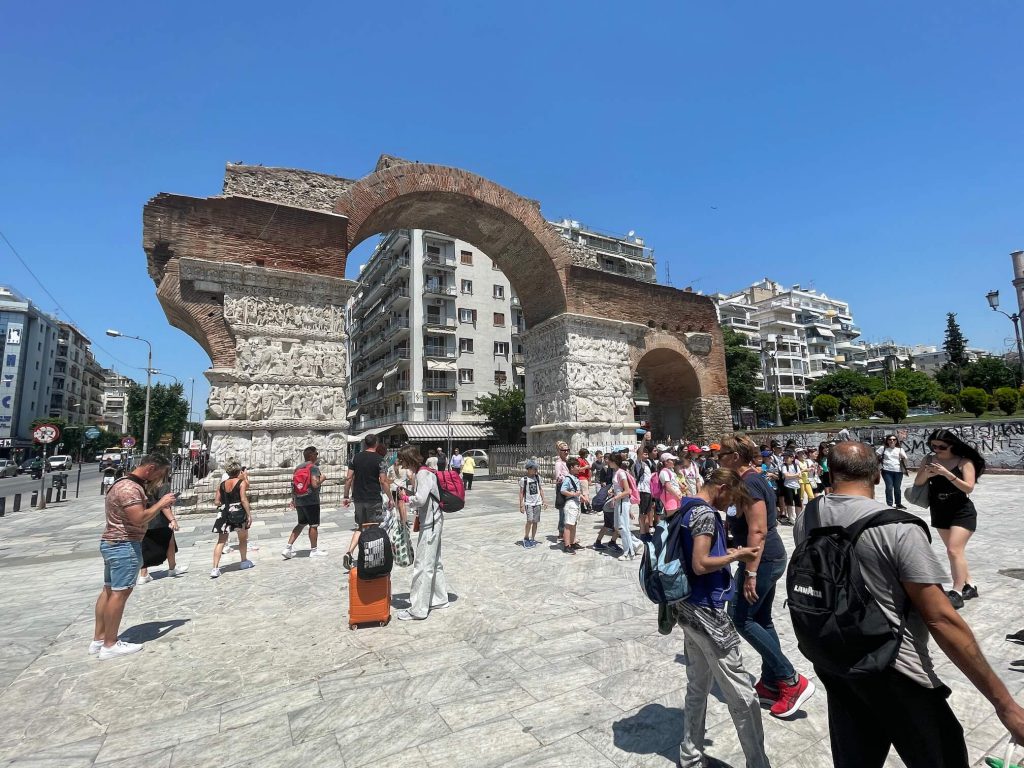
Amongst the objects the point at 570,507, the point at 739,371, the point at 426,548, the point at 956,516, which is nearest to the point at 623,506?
the point at 570,507

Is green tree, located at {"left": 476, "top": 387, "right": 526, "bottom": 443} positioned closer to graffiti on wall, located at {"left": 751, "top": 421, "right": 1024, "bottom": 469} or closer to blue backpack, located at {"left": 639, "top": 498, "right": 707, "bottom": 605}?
graffiti on wall, located at {"left": 751, "top": 421, "right": 1024, "bottom": 469}

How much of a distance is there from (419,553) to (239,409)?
8.93 m

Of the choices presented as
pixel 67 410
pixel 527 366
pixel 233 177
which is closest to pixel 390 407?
pixel 527 366

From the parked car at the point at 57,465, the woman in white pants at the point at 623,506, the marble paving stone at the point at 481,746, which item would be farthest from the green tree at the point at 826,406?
the parked car at the point at 57,465

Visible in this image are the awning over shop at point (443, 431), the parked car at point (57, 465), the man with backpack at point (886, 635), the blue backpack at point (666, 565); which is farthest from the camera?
the parked car at point (57, 465)

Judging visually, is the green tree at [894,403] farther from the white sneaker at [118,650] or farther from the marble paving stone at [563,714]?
the white sneaker at [118,650]

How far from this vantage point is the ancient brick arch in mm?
14336

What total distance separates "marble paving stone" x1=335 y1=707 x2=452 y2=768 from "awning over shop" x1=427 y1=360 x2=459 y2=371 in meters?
34.0

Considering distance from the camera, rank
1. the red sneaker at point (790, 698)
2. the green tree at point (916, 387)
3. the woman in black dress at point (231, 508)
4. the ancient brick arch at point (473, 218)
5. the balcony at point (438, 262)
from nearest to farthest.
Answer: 1. the red sneaker at point (790, 698)
2. the woman in black dress at point (231, 508)
3. the ancient brick arch at point (473, 218)
4. the balcony at point (438, 262)
5. the green tree at point (916, 387)

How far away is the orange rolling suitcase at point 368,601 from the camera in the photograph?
4.52 m

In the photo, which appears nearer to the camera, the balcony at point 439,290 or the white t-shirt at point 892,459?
the white t-shirt at point 892,459

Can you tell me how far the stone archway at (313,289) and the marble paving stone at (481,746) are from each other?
10.6m

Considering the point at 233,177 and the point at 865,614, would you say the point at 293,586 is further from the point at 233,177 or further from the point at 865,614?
the point at 233,177

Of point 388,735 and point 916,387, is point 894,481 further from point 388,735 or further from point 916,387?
point 916,387
